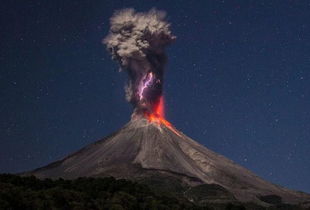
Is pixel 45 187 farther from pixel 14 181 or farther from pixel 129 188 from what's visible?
pixel 129 188

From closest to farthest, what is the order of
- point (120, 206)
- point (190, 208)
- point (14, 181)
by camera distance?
point (120, 206)
point (190, 208)
point (14, 181)

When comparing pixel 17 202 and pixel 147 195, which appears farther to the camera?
pixel 147 195

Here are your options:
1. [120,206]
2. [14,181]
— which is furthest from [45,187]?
[120,206]

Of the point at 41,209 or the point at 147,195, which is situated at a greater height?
the point at 147,195

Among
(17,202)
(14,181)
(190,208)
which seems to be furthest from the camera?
(14,181)

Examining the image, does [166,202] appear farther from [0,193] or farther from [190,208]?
[0,193]

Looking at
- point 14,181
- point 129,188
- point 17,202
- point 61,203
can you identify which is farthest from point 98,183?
point 17,202
